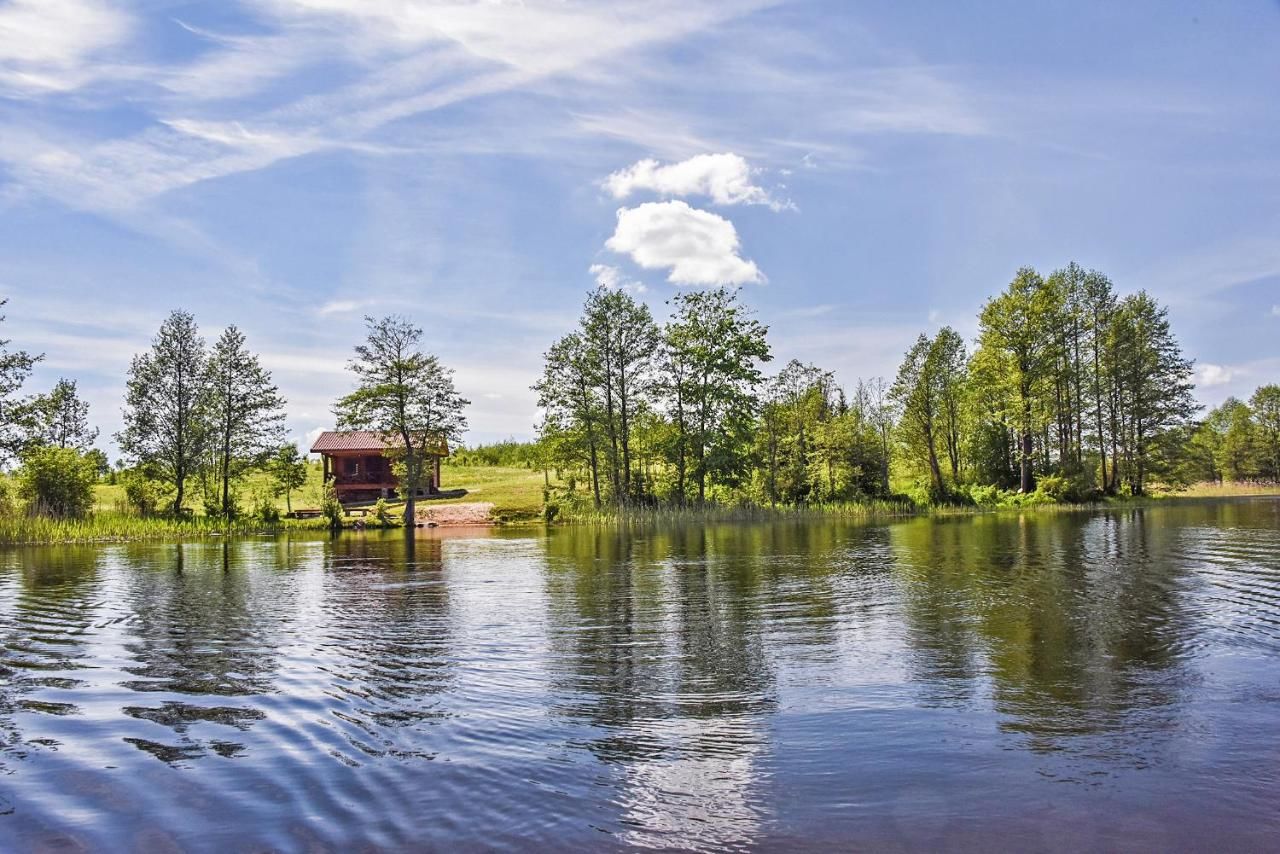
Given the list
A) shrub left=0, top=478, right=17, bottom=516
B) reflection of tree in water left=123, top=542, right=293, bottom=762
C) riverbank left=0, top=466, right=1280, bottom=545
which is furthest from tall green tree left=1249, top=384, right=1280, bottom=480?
shrub left=0, top=478, right=17, bottom=516

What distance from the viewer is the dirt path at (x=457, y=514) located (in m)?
50.0

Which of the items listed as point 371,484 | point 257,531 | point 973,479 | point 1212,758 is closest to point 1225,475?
point 973,479

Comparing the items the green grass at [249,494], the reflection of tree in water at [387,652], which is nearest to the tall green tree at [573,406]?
the green grass at [249,494]

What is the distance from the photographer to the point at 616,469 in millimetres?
53719

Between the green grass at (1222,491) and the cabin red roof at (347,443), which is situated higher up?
the cabin red roof at (347,443)

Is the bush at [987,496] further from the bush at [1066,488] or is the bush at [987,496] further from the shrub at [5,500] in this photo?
the shrub at [5,500]

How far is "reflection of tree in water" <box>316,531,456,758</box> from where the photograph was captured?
751 centimetres

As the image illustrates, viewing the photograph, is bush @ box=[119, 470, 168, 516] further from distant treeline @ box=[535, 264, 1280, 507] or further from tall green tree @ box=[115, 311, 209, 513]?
distant treeline @ box=[535, 264, 1280, 507]

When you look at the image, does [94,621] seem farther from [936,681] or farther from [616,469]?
[616,469]

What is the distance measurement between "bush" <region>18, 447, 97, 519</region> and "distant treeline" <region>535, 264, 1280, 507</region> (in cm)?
2574

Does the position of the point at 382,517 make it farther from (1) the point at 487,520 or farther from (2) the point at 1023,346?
(2) the point at 1023,346

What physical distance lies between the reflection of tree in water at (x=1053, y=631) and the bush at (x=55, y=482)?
3953 centimetres

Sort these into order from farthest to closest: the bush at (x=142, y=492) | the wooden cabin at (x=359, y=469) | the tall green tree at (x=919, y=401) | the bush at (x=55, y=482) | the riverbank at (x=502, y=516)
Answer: the wooden cabin at (x=359, y=469), the tall green tree at (x=919, y=401), the bush at (x=142, y=492), the bush at (x=55, y=482), the riverbank at (x=502, y=516)

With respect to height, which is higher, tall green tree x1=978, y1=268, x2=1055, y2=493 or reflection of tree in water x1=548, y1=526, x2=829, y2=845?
tall green tree x1=978, y1=268, x2=1055, y2=493
